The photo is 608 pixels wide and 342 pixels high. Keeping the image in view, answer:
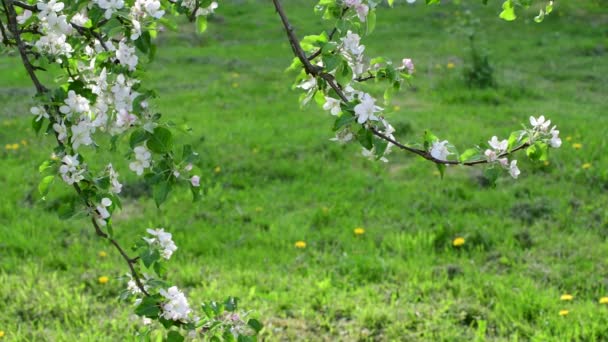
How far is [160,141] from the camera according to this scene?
1588 millimetres

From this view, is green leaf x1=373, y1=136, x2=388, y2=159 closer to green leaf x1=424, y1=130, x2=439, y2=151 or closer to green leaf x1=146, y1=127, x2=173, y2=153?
green leaf x1=424, y1=130, x2=439, y2=151

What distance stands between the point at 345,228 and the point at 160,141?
3859 mm

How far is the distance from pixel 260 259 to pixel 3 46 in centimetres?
301

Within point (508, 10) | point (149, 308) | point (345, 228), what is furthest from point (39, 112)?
point (345, 228)

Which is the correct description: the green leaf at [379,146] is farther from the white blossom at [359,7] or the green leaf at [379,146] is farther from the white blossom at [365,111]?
the white blossom at [359,7]

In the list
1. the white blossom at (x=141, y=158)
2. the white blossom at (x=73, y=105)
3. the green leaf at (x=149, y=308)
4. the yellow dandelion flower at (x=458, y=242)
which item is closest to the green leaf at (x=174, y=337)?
the green leaf at (x=149, y=308)

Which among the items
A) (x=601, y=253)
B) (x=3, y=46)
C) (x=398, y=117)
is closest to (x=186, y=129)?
(x=3, y=46)

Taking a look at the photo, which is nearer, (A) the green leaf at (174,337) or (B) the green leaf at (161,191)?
(B) the green leaf at (161,191)

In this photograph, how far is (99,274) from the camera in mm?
4629

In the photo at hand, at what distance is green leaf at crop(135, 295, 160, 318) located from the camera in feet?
5.84

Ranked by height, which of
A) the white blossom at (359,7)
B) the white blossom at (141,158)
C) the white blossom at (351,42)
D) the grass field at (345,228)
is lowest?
the grass field at (345,228)

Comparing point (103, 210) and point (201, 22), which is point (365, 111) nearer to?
point (103, 210)

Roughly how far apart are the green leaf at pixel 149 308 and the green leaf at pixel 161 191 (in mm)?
290

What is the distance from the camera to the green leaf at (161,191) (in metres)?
1.64
